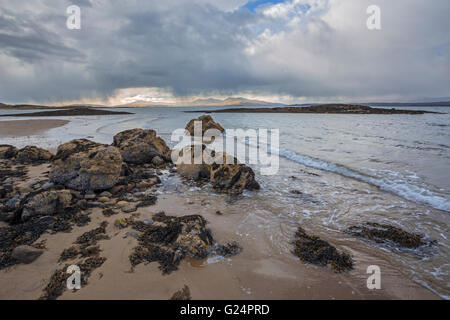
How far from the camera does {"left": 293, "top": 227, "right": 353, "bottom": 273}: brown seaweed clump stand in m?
3.82

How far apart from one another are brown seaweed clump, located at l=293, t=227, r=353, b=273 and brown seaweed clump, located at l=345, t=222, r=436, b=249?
110cm

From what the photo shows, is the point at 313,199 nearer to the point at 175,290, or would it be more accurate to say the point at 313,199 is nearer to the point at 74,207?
the point at 175,290

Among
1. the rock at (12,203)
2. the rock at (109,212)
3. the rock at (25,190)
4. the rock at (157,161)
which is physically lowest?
the rock at (109,212)

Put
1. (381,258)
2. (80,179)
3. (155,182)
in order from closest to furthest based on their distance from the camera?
(381,258)
(80,179)
(155,182)

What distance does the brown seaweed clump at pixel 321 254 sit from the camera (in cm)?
382

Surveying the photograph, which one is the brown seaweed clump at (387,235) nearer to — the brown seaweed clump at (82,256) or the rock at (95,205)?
the brown seaweed clump at (82,256)

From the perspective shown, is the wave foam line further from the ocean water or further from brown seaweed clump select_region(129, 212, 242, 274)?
brown seaweed clump select_region(129, 212, 242, 274)

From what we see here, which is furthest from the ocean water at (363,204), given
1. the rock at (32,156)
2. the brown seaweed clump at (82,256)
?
the rock at (32,156)

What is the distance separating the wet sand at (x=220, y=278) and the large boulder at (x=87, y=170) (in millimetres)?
2486

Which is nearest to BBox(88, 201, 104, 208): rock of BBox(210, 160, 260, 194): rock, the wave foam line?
BBox(210, 160, 260, 194): rock

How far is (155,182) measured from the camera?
800 cm

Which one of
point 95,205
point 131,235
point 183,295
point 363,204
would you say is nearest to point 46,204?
point 95,205

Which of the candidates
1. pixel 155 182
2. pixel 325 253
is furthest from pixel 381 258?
pixel 155 182
